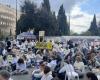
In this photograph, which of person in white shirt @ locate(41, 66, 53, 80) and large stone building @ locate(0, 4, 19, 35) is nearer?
person in white shirt @ locate(41, 66, 53, 80)

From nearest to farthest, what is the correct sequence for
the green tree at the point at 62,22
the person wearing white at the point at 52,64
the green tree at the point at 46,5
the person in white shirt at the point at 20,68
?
the person wearing white at the point at 52,64 → the person in white shirt at the point at 20,68 → the green tree at the point at 46,5 → the green tree at the point at 62,22

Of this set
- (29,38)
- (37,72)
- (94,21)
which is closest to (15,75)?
(37,72)

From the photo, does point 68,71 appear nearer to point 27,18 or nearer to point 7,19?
point 27,18

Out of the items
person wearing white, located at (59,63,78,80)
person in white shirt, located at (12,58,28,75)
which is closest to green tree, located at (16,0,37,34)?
person in white shirt, located at (12,58,28,75)

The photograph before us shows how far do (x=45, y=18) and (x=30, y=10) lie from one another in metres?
3.40

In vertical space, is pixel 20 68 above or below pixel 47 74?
below

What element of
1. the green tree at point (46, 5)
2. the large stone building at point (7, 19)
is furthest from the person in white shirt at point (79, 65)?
the large stone building at point (7, 19)

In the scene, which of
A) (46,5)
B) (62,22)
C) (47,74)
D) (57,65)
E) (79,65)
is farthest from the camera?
(62,22)

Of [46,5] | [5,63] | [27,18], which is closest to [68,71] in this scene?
[5,63]

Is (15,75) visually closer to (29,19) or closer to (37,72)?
(37,72)

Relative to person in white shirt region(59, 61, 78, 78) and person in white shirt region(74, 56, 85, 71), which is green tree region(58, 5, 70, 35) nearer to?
person in white shirt region(74, 56, 85, 71)

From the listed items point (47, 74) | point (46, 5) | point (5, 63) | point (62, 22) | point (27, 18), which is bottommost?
point (5, 63)

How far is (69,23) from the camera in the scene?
121 metres

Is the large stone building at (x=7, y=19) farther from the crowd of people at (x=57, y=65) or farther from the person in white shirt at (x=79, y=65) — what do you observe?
the person in white shirt at (x=79, y=65)
